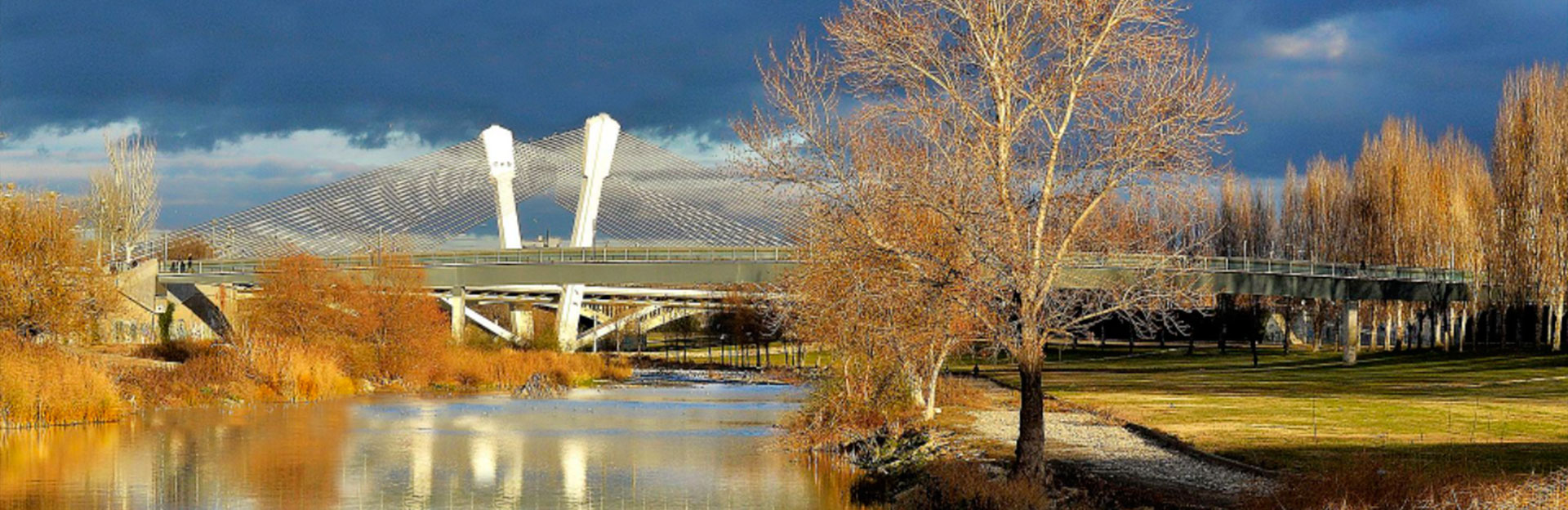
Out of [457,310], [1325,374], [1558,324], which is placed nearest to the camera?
[1325,374]

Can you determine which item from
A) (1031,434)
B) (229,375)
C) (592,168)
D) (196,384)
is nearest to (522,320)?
(592,168)

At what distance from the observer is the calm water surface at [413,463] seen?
88.5ft

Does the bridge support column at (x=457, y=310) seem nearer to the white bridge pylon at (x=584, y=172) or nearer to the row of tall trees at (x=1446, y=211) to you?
the white bridge pylon at (x=584, y=172)

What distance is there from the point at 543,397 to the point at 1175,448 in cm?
3275

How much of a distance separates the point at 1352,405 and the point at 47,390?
32.4m

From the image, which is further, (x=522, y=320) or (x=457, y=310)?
(x=522, y=320)

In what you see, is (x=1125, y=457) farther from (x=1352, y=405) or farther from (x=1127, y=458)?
(x=1352, y=405)

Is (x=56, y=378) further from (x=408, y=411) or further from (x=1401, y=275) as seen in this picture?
(x=1401, y=275)

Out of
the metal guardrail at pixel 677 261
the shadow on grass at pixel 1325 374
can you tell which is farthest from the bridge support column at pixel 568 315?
the shadow on grass at pixel 1325 374

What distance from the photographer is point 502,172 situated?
74500mm

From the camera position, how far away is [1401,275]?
86.6 metres

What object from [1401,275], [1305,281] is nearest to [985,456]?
[1305,281]

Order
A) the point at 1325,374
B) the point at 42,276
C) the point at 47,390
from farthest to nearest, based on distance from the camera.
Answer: the point at 1325,374 → the point at 42,276 → the point at 47,390

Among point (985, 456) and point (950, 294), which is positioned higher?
point (950, 294)
